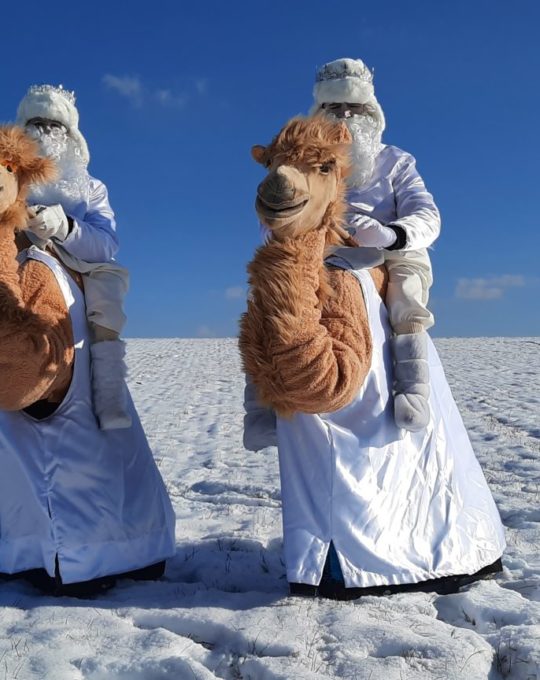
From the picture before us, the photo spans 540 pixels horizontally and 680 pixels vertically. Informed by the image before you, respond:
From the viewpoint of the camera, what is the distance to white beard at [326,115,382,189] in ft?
10.8

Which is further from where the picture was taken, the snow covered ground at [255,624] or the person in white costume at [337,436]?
the person in white costume at [337,436]

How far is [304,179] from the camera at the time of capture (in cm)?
258

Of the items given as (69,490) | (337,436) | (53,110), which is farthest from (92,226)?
(337,436)

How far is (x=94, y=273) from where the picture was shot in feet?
10.7

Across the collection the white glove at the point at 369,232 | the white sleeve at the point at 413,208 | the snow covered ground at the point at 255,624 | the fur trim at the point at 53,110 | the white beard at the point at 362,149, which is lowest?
the snow covered ground at the point at 255,624

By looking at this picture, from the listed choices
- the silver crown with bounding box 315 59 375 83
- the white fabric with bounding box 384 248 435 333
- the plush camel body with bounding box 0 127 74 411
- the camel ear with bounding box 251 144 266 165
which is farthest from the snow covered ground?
the silver crown with bounding box 315 59 375 83

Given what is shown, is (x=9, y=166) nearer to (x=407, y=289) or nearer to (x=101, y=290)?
(x=101, y=290)

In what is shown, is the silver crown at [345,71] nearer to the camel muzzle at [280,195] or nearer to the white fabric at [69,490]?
the camel muzzle at [280,195]

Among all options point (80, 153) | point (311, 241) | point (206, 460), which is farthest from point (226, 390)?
point (311, 241)

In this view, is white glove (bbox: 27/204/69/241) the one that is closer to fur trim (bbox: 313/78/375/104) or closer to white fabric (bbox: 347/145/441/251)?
white fabric (bbox: 347/145/441/251)

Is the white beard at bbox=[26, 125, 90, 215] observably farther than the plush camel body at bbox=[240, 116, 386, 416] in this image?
Yes

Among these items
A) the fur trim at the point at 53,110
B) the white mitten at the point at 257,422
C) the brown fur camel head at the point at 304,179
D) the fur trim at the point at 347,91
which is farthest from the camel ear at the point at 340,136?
the fur trim at the point at 53,110

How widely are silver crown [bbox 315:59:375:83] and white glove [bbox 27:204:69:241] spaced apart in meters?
1.54

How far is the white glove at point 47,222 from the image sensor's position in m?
2.96
